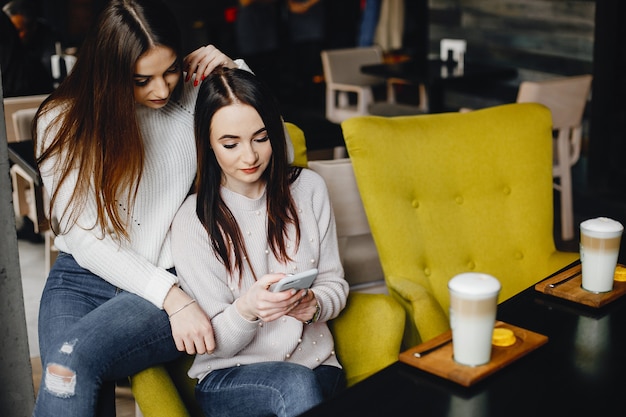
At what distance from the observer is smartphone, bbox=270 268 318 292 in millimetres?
1515

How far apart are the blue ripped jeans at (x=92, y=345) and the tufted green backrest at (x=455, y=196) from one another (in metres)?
0.66

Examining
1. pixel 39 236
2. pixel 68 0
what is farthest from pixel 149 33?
pixel 68 0

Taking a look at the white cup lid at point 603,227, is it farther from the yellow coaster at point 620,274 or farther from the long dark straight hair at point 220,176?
the long dark straight hair at point 220,176

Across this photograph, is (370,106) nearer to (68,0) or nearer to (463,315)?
(463,315)

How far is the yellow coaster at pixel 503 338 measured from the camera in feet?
4.72

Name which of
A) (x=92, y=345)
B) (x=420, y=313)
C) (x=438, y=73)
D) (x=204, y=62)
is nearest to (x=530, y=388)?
(x=420, y=313)

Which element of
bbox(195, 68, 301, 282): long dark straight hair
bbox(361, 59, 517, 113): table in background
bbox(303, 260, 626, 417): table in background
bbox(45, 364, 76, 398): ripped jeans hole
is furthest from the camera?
bbox(361, 59, 517, 113): table in background

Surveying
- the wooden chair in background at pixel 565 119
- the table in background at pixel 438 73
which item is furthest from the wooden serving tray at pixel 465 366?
the table in background at pixel 438 73

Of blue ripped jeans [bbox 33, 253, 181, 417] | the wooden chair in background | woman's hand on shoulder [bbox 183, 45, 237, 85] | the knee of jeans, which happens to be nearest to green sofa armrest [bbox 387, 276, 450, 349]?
blue ripped jeans [bbox 33, 253, 181, 417]

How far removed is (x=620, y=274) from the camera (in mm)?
1760

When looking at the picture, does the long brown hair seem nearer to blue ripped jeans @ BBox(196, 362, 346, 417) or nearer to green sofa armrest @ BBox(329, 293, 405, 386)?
blue ripped jeans @ BBox(196, 362, 346, 417)

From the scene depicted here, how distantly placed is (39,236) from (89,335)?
299 centimetres

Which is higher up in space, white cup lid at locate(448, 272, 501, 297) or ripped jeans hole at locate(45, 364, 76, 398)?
white cup lid at locate(448, 272, 501, 297)

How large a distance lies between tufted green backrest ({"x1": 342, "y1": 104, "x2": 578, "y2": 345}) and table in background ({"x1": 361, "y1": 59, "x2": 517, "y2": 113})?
2.34 m
